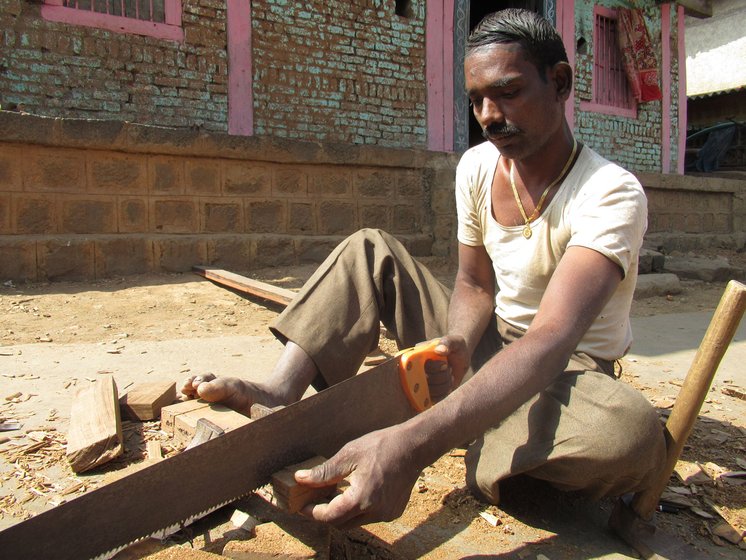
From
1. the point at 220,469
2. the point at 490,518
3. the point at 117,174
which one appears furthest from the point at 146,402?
the point at 117,174

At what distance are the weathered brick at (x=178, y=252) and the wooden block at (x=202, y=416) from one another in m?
3.53

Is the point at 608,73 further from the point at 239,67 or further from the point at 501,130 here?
Answer: the point at 501,130

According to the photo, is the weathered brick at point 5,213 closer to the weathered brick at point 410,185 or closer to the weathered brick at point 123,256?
the weathered brick at point 123,256

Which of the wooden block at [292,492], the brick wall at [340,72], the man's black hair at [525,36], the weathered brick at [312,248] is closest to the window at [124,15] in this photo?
the brick wall at [340,72]

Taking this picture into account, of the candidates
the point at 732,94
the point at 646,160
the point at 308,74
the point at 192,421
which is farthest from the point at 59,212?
the point at 732,94

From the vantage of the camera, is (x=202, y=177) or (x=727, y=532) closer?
(x=727, y=532)

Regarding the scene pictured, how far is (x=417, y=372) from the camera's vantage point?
1893mm

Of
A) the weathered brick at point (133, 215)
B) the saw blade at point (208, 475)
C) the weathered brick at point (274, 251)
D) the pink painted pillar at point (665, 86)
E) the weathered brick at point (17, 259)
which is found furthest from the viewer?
the pink painted pillar at point (665, 86)

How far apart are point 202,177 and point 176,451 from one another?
3920mm

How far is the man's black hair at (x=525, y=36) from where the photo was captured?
1.96 m

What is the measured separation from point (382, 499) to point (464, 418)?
0.27 metres

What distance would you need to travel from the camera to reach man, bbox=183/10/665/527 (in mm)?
1548

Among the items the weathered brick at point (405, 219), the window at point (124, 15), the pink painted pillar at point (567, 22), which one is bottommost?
the weathered brick at point (405, 219)

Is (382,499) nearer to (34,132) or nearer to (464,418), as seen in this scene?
(464,418)
